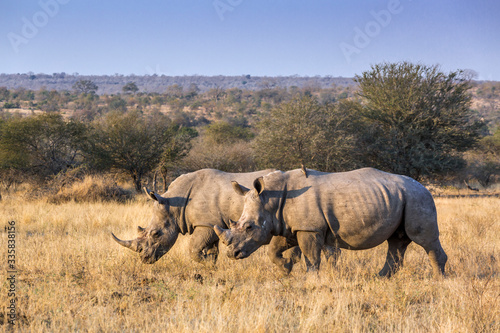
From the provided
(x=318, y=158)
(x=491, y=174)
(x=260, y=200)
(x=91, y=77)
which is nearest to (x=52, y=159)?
(x=318, y=158)

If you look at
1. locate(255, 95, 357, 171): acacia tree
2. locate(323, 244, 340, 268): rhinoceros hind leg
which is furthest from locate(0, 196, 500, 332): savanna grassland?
locate(255, 95, 357, 171): acacia tree

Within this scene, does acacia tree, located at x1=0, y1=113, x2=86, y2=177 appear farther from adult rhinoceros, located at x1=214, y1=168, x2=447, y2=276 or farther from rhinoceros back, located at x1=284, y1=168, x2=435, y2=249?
rhinoceros back, located at x1=284, y1=168, x2=435, y2=249

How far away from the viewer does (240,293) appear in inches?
195

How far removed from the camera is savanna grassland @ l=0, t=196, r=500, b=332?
411 cm

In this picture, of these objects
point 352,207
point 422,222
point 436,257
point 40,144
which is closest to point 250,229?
point 352,207

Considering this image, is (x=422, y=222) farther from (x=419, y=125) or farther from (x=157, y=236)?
(x=419, y=125)

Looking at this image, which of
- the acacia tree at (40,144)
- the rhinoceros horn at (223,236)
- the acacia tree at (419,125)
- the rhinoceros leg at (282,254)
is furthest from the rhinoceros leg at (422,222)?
the acacia tree at (40,144)

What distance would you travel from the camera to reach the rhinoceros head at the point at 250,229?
18.0ft

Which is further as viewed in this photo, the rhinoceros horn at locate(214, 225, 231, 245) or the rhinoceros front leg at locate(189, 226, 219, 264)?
the rhinoceros front leg at locate(189, 226, 219, 264)

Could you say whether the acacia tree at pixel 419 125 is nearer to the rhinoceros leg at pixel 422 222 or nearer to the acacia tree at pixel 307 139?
the acacia tree at pixel 307 139

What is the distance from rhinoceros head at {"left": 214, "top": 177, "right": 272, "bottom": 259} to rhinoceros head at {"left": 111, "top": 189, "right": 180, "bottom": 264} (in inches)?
51.1

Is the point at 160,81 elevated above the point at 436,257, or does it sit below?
above

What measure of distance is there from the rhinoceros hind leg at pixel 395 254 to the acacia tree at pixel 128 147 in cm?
1649

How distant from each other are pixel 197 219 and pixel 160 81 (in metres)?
170
